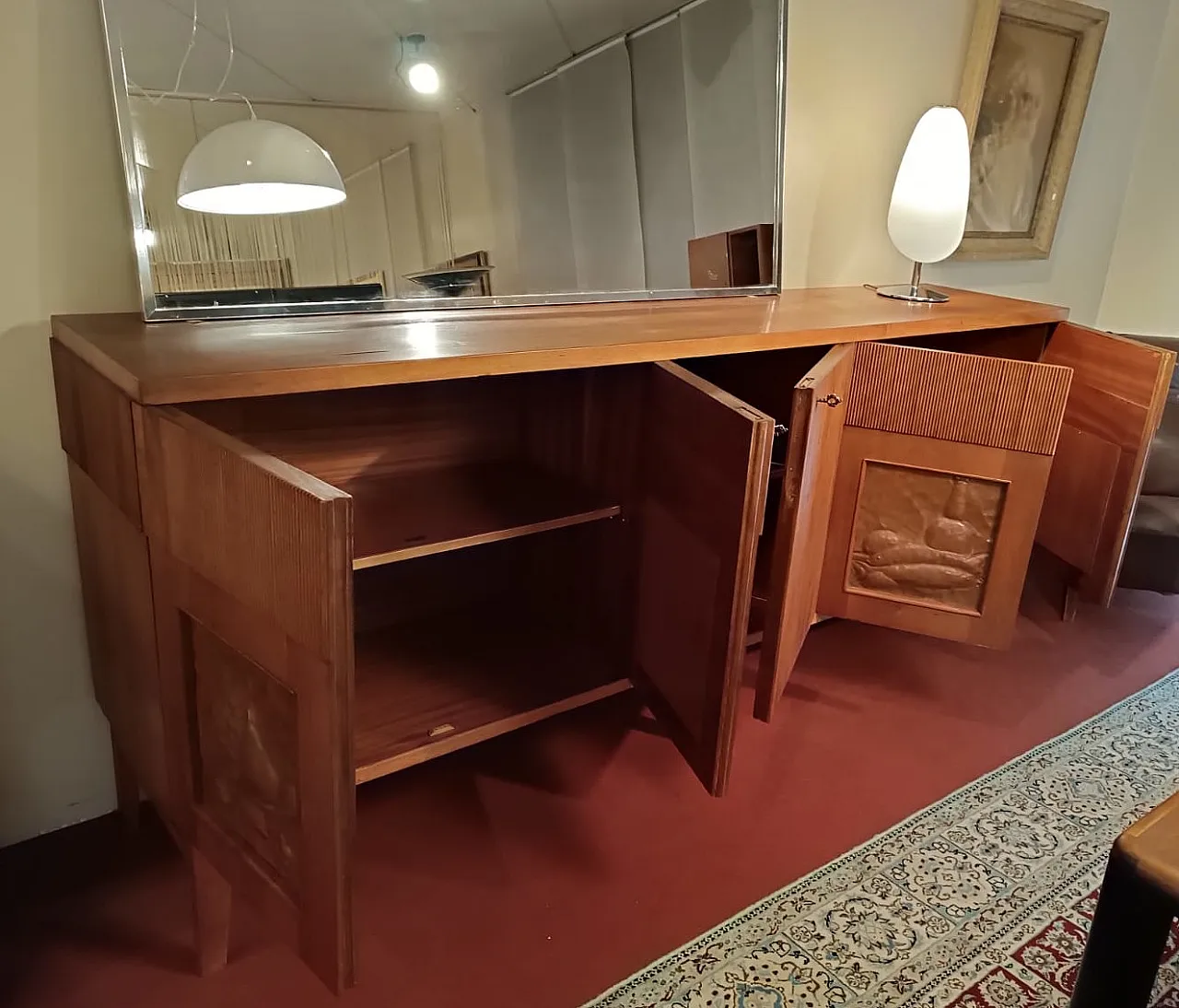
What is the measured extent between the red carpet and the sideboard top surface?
2.50ft

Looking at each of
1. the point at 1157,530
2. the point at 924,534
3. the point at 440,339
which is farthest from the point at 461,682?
the point at 1157,530

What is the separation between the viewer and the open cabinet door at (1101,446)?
5.13ft

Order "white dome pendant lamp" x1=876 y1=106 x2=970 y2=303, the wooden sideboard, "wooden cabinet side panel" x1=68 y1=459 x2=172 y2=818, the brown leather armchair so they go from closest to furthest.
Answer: the wooden sideboard
"wooden cabinet side panel" x1=68 y1=459 x2=172 y2=818
"white dome pendant lamp" x1=876 y1=106 x2=970 y2=303
the brown leather armchair

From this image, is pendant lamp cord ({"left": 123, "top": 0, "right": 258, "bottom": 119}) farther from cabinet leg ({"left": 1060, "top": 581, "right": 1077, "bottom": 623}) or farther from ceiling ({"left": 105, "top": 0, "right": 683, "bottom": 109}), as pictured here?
cabinet leg ({"left": 1060, "top": 581, "right": 1077, "bottom": 623})

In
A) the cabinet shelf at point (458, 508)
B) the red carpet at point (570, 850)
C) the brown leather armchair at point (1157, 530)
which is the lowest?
the red carpet at point (570, 850)

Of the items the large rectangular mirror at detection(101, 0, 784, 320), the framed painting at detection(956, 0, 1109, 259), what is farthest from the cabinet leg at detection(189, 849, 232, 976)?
the framed painting at detection(956, 0, 1109, 259)

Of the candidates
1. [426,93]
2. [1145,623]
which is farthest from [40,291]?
[1145,623]

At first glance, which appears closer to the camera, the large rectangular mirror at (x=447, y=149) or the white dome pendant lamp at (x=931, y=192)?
the large rectangular mirror at (x=447, y=149)

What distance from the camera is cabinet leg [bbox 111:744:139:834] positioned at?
1313 millimetres

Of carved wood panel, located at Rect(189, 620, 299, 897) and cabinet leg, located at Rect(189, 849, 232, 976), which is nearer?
carved wood panel, located at Rect(189, 620, 299, 897)

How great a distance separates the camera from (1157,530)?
194 cm

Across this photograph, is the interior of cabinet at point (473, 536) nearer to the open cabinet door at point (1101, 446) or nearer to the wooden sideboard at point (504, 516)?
the wooden sideboard at point (504, 516)

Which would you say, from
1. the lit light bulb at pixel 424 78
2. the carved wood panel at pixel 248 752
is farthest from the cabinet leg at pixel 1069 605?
the carved wood panel at pixel 248 752

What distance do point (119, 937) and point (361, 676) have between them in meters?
0.46
